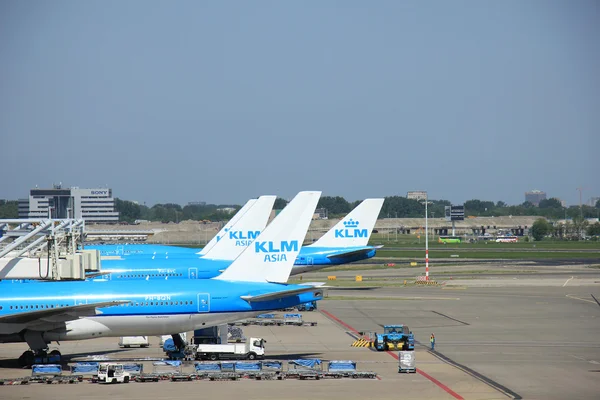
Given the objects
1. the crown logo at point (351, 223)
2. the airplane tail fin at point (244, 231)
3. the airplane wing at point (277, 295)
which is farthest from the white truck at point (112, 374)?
the crown logo at point (351, 223)

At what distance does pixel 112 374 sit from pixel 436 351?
20155 mm

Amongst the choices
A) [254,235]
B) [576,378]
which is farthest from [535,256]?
[576,378]

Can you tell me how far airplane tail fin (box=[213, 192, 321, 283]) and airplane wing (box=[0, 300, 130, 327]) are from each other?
722cm

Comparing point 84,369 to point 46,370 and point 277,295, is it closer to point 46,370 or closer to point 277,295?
point 46,370

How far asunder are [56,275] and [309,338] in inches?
666

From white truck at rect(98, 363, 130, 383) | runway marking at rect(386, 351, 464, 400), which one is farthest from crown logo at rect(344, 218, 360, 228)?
white truck at rect(98, 363, 130, 383)

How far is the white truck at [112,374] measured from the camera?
130ft

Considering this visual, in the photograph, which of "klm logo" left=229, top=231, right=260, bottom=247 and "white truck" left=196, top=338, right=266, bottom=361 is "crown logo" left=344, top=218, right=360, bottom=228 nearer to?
"klm logo" left=229, top=231, right=260, bottom=247

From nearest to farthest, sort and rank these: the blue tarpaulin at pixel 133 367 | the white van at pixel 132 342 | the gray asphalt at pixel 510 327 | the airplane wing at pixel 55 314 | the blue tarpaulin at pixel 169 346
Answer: the blue tarpaulin at pixel 133 367, the gray asphalt at pixel 510 327, the airplane wing at pixel 55 314, the blue tarpaulin at pixel 169 346, the white van at pixel 132 342

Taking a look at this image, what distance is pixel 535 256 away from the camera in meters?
153

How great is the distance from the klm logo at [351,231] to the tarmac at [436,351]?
707 centimetres

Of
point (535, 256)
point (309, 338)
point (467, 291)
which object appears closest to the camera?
point (309, 338)

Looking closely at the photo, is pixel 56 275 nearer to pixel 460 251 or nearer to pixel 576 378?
pixel 576 378

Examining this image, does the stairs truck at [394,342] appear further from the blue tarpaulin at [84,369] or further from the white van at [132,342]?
the blue tarpaulin at [84,369]
